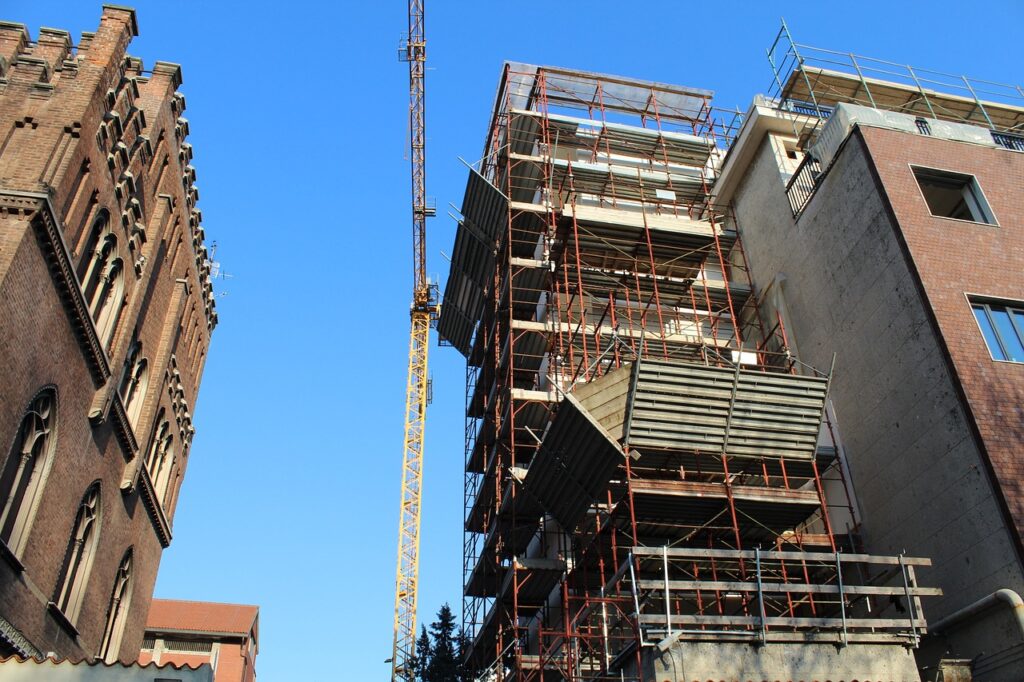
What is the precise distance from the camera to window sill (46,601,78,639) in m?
16.8

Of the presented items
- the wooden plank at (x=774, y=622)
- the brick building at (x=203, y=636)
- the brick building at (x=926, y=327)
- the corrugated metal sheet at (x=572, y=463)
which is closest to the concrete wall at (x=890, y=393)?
the brick building at (x=926, y=327)

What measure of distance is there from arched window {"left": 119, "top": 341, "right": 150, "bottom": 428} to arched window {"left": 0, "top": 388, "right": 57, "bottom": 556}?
4.33m

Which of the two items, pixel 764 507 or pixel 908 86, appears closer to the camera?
pixel 764 507

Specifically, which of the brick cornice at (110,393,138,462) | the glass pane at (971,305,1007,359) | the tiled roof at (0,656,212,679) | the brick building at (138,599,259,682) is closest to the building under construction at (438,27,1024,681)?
the glass pane at (971,305,1007,359)

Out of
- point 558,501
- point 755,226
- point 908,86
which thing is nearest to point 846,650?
point 558,501

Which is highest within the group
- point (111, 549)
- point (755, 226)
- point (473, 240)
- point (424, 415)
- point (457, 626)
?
point (424, 415)

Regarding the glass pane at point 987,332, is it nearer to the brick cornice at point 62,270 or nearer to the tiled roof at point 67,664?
the tiled roof at point 67,664

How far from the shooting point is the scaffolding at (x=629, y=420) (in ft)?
58.5

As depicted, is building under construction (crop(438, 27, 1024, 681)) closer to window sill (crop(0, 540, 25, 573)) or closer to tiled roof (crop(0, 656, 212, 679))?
tiled roof (crop(0, 656, 212, 679))

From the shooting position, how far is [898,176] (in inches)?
856

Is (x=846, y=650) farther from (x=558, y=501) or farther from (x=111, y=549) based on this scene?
(x=111, y=549)

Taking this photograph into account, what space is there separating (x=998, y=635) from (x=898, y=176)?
37.8 ft

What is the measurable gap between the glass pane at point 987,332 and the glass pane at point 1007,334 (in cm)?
17

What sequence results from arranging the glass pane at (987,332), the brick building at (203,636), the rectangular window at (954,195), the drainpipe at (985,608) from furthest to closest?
the brick building at (203,636) → the rectangular window at (954,195) → the glass pane at (987,332) → the drainpipe at (985,608)
